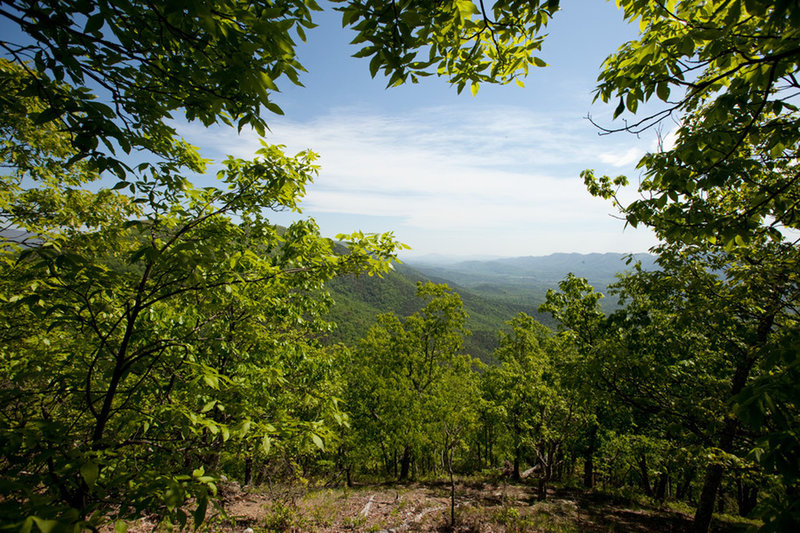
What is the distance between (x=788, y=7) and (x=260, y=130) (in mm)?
3713

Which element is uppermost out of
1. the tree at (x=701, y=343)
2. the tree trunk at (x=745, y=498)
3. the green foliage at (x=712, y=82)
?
the green foliage at (x=712, y=82)

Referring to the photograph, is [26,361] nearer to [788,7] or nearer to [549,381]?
[788,7]

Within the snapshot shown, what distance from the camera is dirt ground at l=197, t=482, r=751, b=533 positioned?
29.8ft

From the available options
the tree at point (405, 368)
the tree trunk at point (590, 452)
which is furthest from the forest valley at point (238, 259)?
the tree trunk at point (590, 452)

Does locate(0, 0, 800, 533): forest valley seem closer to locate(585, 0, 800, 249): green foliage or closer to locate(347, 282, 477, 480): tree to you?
locate(585, 0, 800, 249): green foliage

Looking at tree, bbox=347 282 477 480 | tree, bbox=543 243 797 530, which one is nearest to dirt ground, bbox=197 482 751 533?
tree, bbox=347 282 477 480

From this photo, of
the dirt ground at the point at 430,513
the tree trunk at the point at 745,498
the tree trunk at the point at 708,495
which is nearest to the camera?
the tree trunk at the point at 708,495

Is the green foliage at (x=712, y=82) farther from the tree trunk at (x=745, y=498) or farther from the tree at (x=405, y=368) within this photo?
the tree trunk at (x=745, y=498)

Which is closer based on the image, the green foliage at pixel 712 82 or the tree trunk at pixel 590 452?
the green foliage at pixel 712 82

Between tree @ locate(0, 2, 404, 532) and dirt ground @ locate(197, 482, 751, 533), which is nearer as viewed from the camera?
tree @ locate(0, 2, 404, 532)

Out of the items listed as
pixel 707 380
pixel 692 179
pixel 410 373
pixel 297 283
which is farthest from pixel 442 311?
pixel 692 179

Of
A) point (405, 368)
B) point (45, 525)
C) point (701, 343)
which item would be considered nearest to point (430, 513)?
point (405, 368)

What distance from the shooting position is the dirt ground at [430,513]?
9094mm

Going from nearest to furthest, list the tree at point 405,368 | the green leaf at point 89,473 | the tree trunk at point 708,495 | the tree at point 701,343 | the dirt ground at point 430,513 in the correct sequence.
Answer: the green leaf at point 89,473 → the tree at point 701,343 → the tree trunk at point 708,495 → the dirt ground at point 430,513 → the tree at point 405,368
